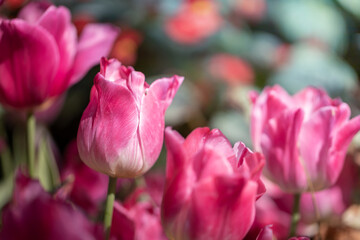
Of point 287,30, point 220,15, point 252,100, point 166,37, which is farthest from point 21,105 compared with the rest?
point 287,30

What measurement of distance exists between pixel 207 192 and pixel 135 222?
0.10 meters

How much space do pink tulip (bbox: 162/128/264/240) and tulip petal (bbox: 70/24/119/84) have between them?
0.46 ft

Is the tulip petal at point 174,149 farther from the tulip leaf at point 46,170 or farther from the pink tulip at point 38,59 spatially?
the tulip leaf at point 46,170

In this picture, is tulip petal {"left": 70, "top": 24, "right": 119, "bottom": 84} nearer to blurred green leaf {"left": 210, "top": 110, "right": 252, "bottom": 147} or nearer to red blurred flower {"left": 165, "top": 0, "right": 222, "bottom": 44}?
blurred green leaf {"left": 210, "top": 110, "right": 252, "bottom": 147}

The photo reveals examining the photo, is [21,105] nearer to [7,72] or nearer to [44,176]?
[7,72]

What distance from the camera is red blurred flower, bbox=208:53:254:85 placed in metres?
1.23

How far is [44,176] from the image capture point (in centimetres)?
51

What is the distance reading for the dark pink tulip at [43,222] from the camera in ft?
0.57

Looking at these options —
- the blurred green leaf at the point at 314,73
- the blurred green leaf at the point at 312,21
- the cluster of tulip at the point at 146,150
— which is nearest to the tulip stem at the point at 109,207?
the cluster of tulip at the point at 146,150

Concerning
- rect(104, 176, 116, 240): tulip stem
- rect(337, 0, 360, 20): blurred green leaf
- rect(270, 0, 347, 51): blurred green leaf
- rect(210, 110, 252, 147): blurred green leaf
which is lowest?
rect(270, 0, 347, 51): blurred green leaf

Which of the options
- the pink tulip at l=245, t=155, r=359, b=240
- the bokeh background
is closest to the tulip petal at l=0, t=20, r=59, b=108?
the pink tulip at l=245, t=155, r=359, b=240

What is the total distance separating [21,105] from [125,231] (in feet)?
0.38

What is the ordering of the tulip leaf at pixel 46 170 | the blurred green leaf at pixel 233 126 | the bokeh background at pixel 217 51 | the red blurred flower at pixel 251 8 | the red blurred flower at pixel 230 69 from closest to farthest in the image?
1. the tulip leaf at pixel 46 170
2. the blurred green leaf at pixel 233 126
3. the bokeh background at pixel 217 51
4. the red blurred flower at pixel 230 69
5. the red blurred flower at pixel 251 8

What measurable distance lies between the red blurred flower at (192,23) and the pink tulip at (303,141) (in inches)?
35.8
